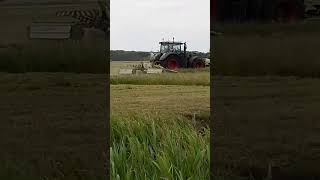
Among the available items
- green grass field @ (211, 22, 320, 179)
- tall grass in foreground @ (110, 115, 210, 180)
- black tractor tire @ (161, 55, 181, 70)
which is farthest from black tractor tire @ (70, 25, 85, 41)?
black tractor tire @ (161, 55, 181, 70)

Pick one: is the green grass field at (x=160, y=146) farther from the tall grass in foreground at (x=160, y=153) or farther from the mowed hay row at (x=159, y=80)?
the mowed hay row at (x=159, y=80)

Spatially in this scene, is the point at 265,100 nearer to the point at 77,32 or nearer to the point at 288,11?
the point at 288,11

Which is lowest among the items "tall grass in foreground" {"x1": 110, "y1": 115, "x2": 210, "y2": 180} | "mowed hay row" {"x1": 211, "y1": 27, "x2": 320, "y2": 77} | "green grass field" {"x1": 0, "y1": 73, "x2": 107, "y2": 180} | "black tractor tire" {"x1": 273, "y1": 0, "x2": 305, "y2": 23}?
"tall grass in foreground" {"x1": 110, "y1": 115, "x2": 210, "y2": 180}

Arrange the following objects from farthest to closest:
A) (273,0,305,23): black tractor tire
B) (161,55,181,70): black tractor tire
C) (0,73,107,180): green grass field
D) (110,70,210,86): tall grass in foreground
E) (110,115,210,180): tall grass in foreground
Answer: (161,55,181,70): black tractor tire → (110,70,210,86): tall grass in foreground → (110,115,210,180): tall grass in foreground → (0,73,107,180): green grass field → (273,0,305,23): black tractor tire

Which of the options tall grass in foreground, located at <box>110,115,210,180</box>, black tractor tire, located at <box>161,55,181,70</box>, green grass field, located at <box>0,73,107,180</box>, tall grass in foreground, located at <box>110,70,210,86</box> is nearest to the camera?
green grass field, located at <box>0,73,107,180</box>

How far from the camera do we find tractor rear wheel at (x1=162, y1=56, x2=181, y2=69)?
11.6 m

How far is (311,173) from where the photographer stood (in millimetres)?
2025

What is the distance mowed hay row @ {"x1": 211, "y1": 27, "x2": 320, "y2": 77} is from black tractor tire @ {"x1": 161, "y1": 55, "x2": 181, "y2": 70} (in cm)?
953

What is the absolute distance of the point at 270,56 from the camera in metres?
1.89

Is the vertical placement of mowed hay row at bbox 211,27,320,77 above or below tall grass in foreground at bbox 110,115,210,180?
above

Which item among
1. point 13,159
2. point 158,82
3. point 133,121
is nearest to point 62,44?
point 13,159

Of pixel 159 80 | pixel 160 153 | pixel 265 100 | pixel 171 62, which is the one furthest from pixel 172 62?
pixel 265 100

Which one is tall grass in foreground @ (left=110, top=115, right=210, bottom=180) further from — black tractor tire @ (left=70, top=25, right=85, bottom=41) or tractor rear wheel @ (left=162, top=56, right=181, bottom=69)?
tractor rear wheel @ (left=162, top=56, right=181, bottom=69)

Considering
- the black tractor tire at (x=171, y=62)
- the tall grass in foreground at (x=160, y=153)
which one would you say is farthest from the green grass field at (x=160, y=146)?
the black tractor tire at (x=171, y=62)
